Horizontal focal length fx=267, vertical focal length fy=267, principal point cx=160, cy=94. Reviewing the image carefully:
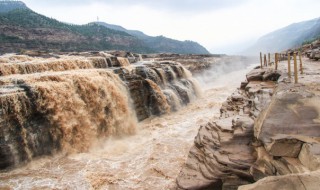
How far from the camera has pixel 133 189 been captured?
855 cm

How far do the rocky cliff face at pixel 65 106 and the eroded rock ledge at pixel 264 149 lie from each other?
6466 mm

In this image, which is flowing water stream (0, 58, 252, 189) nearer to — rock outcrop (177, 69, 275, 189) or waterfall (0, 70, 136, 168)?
waterfall (0, 70, 136, 168)

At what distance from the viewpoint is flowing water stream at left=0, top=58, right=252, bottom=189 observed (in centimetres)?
896

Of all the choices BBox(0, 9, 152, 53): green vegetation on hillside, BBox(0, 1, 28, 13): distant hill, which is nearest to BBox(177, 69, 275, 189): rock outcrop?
BBox(0, 9, 152, 53): green vegetation on hillside

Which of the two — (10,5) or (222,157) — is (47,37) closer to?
(222,157)

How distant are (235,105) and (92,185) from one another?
6917mm

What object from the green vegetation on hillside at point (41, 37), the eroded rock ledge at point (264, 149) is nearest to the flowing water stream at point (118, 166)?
the eroded rock ledge at point (264, 149)

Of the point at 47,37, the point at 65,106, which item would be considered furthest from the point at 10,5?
the point at 65,106

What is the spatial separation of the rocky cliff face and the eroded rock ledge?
6.47 m

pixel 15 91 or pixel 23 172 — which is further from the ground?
pixel 15 91

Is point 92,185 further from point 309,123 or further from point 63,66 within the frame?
point 63,66

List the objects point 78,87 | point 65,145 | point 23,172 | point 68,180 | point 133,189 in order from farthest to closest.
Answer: point 78,87 < point 65,145 < point 23,172 < point 68,180 < point 133,189

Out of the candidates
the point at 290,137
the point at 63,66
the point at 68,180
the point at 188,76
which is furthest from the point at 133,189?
the point at 188,76

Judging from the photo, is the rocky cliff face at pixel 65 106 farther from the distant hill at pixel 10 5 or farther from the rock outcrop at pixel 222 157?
the distant hill at pixel 10 5
